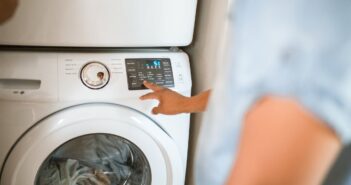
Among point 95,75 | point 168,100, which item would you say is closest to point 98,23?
point 95,75

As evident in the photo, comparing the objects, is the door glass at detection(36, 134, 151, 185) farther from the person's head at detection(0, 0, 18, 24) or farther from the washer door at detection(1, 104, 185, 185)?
the person's head at detection(0, 0, 18, 24)

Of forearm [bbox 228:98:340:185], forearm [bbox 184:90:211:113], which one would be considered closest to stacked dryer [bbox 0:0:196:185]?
forearm [bbox 184:90:211:113]

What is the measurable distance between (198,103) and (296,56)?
0.52 meters

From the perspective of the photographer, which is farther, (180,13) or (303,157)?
(180,13)

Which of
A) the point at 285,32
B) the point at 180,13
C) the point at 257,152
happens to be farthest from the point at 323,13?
the point at 180,13

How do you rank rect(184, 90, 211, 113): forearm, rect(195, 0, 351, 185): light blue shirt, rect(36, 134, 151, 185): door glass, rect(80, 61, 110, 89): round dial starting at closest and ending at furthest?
1. rect(195, 0, 351, 185): light blue shirt
2. rect(184, 90, 211, 113): forearm
3. rect(80, 61, 110, 89): round dial
4. rect(36, 134, 151, 185): door glass

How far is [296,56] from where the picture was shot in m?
0.33

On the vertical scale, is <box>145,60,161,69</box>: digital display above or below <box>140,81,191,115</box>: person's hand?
above

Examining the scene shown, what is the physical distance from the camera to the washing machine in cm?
91

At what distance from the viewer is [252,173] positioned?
0.38m

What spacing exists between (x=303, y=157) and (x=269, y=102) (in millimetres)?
63

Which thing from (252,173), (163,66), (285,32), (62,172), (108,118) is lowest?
(62,172)

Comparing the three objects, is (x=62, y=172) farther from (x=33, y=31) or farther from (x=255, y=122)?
(x=255, y=122)

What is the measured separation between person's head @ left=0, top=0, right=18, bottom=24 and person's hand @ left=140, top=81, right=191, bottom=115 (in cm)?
36
